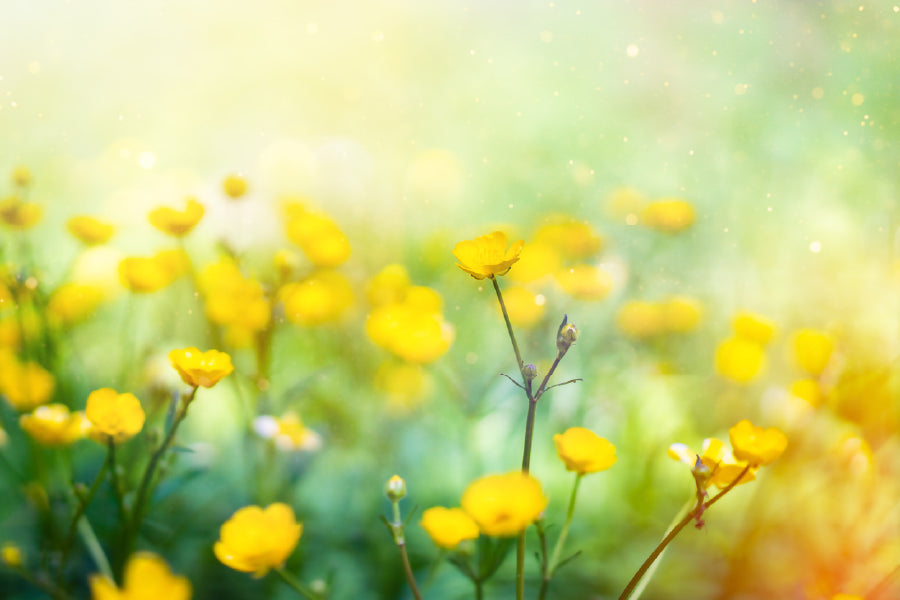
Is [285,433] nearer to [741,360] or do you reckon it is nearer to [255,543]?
[255,543]

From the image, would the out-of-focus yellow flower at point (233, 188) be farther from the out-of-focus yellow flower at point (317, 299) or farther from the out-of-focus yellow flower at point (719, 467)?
the out-of-focus yellow flower at point (719, 467)

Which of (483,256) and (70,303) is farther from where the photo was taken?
(70,303)

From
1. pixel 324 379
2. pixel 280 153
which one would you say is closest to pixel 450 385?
pixel 324 379

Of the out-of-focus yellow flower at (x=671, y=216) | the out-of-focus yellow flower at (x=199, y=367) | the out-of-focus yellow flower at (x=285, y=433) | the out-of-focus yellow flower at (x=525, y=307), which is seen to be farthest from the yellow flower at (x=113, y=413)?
the out-of-focus yellow flower at (x=671, y=216)

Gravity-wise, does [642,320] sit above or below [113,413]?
below

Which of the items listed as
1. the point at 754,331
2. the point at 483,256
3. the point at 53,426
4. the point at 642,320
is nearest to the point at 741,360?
the point at 754,331

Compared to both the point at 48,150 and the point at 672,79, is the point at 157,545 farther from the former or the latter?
the point at 672,79
